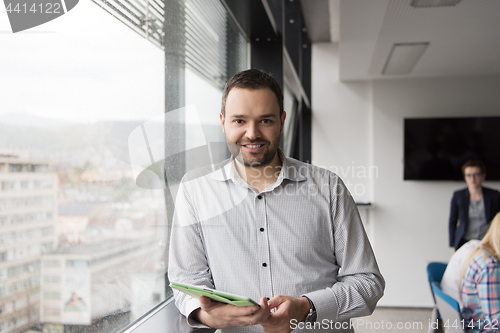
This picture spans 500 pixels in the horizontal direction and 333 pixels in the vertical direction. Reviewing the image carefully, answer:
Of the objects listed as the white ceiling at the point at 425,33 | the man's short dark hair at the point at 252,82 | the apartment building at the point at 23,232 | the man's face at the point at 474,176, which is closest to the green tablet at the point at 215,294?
the apartment building at the point at 23,232

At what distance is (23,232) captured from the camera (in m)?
0.68

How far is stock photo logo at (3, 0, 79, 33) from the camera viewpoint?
0.68m

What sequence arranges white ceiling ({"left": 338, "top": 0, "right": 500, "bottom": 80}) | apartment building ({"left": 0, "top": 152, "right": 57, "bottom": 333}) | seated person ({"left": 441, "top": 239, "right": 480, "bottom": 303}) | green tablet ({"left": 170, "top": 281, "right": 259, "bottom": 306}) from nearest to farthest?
1. apartment building ({"left": 0, "top": 152, "right": 57, "bottom": 333})
2. green tablet ({"left": 170, "top": 281, "right": 259, "bottom": 306})
3. seated person ({"left": 441, "top": 239, "right": 480, "bottom": 303})
4. white ceiling ({"left": 338, "top": 0, "right": 500, "bottom": 80})

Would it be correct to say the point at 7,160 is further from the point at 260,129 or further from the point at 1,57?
the point at 260,129

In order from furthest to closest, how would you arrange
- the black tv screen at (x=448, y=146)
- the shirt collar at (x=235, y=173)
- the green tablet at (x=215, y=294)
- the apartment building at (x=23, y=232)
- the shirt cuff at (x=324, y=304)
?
the black tv screen at (x=448, y=146) < the shirt collar at (x=235, y=173) < the shirt cuff at (x=324, y=304) < the green tablet at (x=215, y=294) < the apartment building at (x=23, y=232)

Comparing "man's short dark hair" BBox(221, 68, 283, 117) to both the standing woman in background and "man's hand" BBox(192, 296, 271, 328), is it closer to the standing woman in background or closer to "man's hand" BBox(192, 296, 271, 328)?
"man's hand" BBox(192, 296, 271, 328)

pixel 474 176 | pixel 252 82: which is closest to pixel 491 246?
pixel 252 82

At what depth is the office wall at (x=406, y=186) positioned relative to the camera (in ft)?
16.9

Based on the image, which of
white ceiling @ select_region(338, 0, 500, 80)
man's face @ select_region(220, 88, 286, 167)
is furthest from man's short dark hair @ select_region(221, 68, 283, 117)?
white ceiling @ select_region(338, 0, 500, 80)

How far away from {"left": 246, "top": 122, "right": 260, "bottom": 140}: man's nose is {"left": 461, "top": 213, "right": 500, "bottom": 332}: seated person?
1.49 metres

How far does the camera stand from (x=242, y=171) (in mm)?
1342

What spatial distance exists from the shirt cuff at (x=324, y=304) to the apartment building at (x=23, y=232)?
0.74m

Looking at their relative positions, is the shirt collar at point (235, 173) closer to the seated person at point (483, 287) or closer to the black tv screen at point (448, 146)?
the seated person at point (483, 287)

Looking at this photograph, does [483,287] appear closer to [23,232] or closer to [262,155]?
[262,155]
